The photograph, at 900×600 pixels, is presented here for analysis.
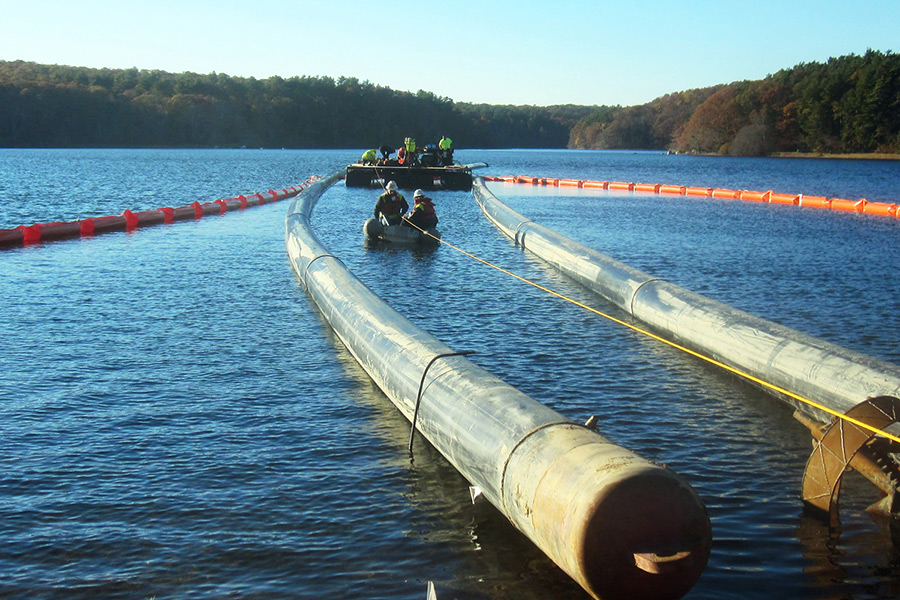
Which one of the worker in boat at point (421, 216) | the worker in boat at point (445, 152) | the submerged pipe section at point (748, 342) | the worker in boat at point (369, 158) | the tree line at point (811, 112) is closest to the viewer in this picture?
the submerged pipe section at point (748, 342)

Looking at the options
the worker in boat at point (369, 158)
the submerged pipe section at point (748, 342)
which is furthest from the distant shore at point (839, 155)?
the submerged pipe section at point (748, 342)

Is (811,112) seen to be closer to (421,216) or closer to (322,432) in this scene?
(421,216)

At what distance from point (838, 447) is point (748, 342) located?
201 inches

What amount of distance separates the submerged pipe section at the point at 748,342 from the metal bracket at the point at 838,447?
2.39 meters

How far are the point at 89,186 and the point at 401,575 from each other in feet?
197

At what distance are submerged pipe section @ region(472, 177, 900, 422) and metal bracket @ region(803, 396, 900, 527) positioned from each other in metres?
2.39

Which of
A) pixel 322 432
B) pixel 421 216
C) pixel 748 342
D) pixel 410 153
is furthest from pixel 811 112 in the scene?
pixel 322 432

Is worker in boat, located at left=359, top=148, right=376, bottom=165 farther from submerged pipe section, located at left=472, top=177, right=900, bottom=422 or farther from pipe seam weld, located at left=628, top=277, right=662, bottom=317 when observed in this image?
pipe seam weld, located at left=628, top=277, right=662, bottom=317

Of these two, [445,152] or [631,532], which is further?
[445,152]

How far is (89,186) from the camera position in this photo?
199 feet

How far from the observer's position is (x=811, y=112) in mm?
148625

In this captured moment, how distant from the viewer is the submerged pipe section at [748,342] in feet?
33.5

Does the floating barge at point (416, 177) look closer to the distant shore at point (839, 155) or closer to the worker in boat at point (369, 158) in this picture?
the worker in boat at point (369, 158)

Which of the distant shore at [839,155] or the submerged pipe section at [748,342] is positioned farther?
the distant shore at [839,155]
